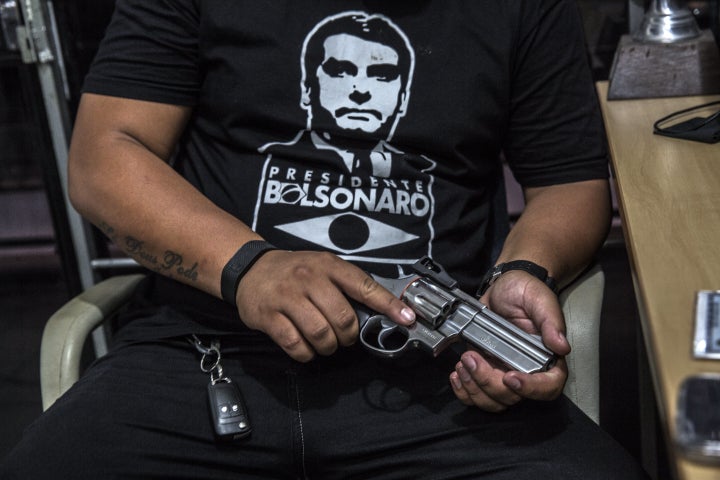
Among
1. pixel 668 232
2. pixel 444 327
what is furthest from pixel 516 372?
pixel 668 232

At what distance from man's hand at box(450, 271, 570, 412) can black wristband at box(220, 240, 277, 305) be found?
336mm

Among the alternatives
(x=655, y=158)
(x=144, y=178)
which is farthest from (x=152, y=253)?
(x=655, y=158)

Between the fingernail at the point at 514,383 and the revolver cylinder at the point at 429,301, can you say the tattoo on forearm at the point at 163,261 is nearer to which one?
the revolver cylinder at the point at 429,301

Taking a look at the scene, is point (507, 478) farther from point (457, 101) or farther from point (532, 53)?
point (532, 53)

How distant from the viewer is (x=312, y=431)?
1208 mm

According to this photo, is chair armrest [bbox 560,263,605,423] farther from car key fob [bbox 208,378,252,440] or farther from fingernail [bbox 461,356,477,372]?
car key fob [bbox 208,378,252,440]

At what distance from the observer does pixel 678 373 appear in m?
0.73

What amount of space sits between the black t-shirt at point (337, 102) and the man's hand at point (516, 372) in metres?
0.20

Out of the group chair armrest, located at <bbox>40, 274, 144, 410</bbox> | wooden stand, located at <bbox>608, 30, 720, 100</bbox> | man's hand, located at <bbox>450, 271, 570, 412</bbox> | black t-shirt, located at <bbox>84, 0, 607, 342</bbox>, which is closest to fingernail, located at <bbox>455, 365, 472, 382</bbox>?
man's hand, located at <bbox>450, 271, 570, 412</bbox>

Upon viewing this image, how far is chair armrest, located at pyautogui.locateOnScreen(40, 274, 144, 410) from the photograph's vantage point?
136 cm

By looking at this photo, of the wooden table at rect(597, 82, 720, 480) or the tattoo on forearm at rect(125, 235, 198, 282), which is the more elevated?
the wooden table at rect(597, 82, 720, 480)

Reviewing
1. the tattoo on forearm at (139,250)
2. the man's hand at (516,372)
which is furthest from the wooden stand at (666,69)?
the tattoo on forearm at (139,250)

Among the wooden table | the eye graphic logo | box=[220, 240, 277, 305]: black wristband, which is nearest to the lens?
the wooden table

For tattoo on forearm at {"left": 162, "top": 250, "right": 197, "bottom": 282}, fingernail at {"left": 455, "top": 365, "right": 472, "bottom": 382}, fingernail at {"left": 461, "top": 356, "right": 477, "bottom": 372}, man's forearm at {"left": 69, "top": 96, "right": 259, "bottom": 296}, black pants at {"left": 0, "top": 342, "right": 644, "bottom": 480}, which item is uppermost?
man's forearm at {"left": 69, "top": 96, "right": 259, "bottom": 296}
